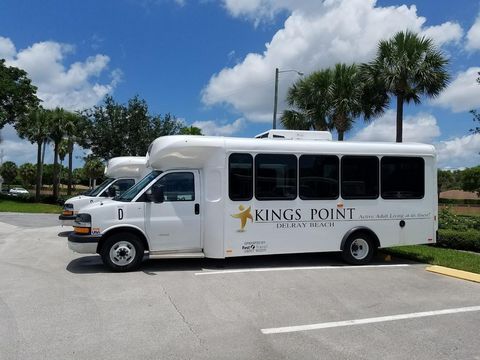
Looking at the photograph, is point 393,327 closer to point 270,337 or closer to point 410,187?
point 270,337

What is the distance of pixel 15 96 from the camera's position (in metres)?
40.9

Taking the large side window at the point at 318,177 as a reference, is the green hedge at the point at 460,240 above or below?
below

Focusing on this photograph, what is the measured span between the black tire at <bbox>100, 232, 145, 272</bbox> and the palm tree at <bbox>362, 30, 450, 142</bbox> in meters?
14.6

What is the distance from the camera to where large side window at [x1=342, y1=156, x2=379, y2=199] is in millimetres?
10195

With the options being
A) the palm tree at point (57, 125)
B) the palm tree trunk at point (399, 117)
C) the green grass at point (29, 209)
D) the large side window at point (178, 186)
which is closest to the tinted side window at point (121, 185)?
the large side window at point (178, 186)

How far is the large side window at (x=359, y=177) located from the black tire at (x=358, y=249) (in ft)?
2.84

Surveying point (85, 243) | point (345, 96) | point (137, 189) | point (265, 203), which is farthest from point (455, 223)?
point (85, 243)

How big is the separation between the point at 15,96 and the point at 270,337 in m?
41.5

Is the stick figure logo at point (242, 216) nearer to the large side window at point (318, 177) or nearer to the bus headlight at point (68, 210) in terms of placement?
the large side window at point (318, 177)

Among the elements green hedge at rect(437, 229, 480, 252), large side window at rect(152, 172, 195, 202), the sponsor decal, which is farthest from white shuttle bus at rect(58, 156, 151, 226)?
green hedge at rect(437, 229, 480, 252)

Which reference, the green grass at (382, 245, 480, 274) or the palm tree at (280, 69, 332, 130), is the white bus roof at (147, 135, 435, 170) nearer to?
the green grass at (382, 245, 480, 274)

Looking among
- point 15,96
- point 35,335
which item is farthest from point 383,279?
point 15,96

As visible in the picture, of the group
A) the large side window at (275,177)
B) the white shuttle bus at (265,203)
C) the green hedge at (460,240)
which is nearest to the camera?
the white shuttle bus at (265,203)

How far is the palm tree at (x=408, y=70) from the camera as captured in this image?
20.2 m
